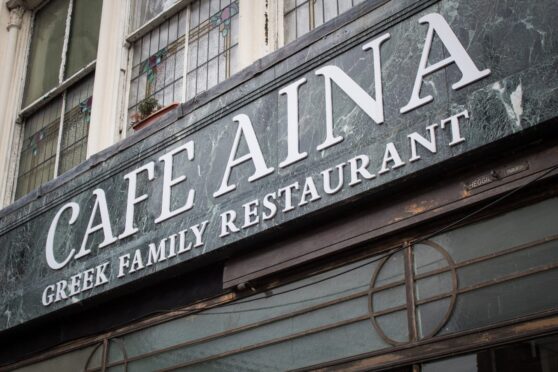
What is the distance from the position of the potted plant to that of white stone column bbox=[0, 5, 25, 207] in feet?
8.73

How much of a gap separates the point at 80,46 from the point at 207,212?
5.03 meters

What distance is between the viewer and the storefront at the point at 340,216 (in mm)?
6152

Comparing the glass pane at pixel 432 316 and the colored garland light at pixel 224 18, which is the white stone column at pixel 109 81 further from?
the glass pane at pixel 432 316

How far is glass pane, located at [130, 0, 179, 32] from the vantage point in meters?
11.2

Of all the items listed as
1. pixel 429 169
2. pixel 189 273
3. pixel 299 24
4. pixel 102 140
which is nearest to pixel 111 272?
pixel 189 273

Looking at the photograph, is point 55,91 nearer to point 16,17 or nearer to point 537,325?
point 16,17

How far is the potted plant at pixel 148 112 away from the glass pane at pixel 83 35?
184cm

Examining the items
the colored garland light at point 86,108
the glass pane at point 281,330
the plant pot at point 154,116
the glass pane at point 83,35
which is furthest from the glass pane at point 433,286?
the glass pane at point 83,35

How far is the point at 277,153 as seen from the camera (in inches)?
307

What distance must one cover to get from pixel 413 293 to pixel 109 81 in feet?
19.4

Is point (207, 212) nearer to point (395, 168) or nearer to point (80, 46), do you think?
point (395, 168)

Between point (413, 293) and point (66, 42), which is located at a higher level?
point (66, 42)

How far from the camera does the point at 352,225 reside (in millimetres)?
7133

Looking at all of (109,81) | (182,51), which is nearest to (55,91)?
(109,81)
